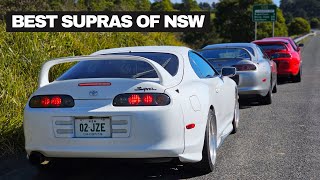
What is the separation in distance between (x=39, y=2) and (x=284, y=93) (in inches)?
313

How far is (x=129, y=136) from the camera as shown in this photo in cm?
448

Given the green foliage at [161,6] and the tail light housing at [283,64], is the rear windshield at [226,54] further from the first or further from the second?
the green foliage at [161,6]

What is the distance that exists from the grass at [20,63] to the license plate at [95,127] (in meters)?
1.78

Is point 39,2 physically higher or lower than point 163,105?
higher

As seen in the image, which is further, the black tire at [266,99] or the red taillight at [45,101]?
the black tire at [266,99]

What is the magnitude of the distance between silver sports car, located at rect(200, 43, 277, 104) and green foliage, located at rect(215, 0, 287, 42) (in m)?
45.5

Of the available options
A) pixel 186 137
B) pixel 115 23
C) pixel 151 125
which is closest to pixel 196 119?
pixel 186 137

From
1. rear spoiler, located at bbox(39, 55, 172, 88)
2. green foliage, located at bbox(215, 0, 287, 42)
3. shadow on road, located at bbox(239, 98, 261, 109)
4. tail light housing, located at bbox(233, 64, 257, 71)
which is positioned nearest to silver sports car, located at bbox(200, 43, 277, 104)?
tail light housing, located at bbox(233, 64, 257, 71)

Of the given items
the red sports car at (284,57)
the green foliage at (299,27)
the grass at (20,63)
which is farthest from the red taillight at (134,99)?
the green foliage at (299,27)

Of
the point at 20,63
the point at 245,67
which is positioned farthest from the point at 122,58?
the point at 245,67

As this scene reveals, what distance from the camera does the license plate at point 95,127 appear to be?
Result: 451 cm

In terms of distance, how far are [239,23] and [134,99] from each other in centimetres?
5371

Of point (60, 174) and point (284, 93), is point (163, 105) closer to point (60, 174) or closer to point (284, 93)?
point (60, 174)

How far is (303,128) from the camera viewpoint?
7691mm
